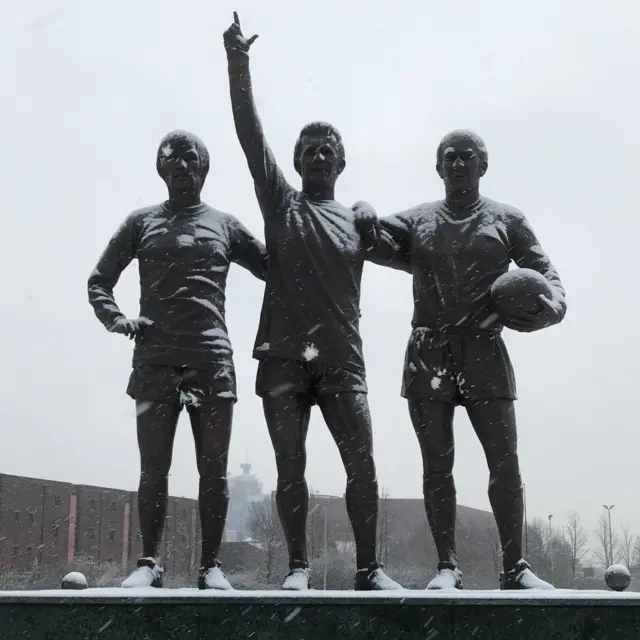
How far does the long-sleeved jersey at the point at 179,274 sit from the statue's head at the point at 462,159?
1.43 metres

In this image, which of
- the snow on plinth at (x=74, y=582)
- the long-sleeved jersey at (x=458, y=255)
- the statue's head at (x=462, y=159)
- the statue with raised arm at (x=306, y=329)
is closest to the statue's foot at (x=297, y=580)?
the statue with raised arm at (x=306, y=329)

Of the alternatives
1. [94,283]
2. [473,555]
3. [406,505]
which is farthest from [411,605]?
[406,505]

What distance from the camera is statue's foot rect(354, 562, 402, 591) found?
548cm

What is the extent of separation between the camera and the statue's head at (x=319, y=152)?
20.1 feet

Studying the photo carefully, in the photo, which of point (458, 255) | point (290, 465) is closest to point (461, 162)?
point (458, 255)

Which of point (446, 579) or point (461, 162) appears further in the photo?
point (461, 162)

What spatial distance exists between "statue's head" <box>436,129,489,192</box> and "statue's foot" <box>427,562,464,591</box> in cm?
254

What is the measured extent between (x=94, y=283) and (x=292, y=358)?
154 cm

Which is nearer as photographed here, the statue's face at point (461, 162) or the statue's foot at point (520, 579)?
the statue's foot at point (520, 579)

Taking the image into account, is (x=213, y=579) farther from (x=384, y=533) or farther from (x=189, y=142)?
(x=384, y=533)

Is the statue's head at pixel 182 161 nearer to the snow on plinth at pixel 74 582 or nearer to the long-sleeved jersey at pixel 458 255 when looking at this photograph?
the long-sleeved jersey at pixel 458 255

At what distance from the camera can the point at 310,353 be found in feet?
18.9

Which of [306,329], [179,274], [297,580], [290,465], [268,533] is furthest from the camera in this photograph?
[268,533]

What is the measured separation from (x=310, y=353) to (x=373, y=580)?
4.84 feet
